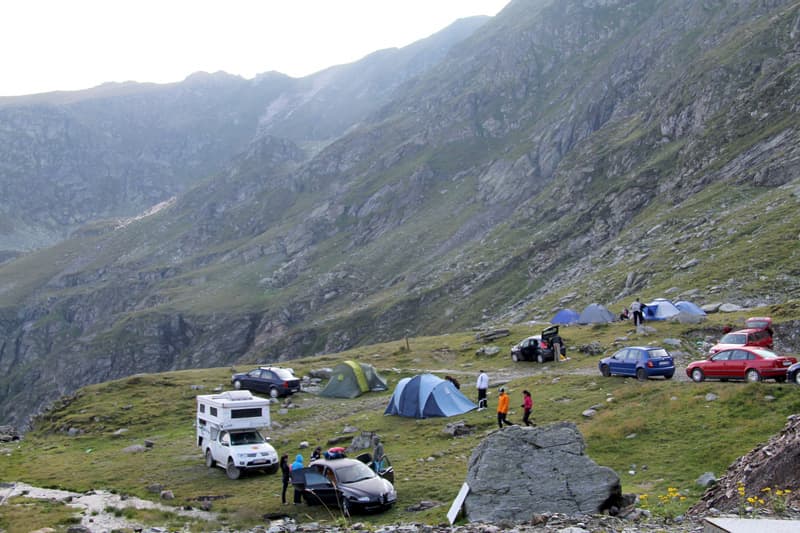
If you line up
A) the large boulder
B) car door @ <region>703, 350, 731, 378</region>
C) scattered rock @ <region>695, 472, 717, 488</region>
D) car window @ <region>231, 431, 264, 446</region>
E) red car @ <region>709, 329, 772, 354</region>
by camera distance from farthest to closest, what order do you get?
red car @ <region>709, 329, 772, 354</region>, car window @ <region>231, 431, 264, 446</region>, car door @ <region>703, 350, 731, 378</region>, scattered rock @ <region>695, 472, 717, 488</region>, the large boulder

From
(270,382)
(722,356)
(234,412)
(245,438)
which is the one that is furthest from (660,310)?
(234,412)

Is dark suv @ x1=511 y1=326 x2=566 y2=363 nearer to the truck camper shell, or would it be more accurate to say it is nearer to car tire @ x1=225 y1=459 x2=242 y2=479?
the truck camper shell

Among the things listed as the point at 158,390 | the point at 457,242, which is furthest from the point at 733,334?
→ the point at 457,242

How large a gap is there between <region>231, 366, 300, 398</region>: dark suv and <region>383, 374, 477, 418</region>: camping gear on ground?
420 inches

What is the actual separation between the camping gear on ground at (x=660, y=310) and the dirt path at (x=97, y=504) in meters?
36.4

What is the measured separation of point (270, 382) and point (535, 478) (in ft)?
99.2

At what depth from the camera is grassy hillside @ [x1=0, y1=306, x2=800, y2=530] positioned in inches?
824

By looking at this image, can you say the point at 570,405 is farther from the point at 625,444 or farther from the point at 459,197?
the point at 459,197

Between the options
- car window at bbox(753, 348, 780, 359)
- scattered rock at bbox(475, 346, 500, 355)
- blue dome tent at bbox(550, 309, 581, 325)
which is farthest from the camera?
blue dome tent at bbox(550, 309, 581, 325)

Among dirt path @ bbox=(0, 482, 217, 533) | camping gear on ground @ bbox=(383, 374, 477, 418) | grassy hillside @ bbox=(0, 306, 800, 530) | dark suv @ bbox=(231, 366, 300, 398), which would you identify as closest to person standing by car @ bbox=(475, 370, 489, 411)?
camping gear on ground @ bbox=(383, 374, 477, 418)

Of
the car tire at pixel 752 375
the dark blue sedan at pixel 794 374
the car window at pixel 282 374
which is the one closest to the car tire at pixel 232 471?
the car window at pixel 282 374

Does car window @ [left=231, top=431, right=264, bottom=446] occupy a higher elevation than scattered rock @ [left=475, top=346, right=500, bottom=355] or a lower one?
higher

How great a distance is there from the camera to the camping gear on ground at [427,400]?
112ft

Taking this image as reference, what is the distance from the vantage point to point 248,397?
3078 centimetres
